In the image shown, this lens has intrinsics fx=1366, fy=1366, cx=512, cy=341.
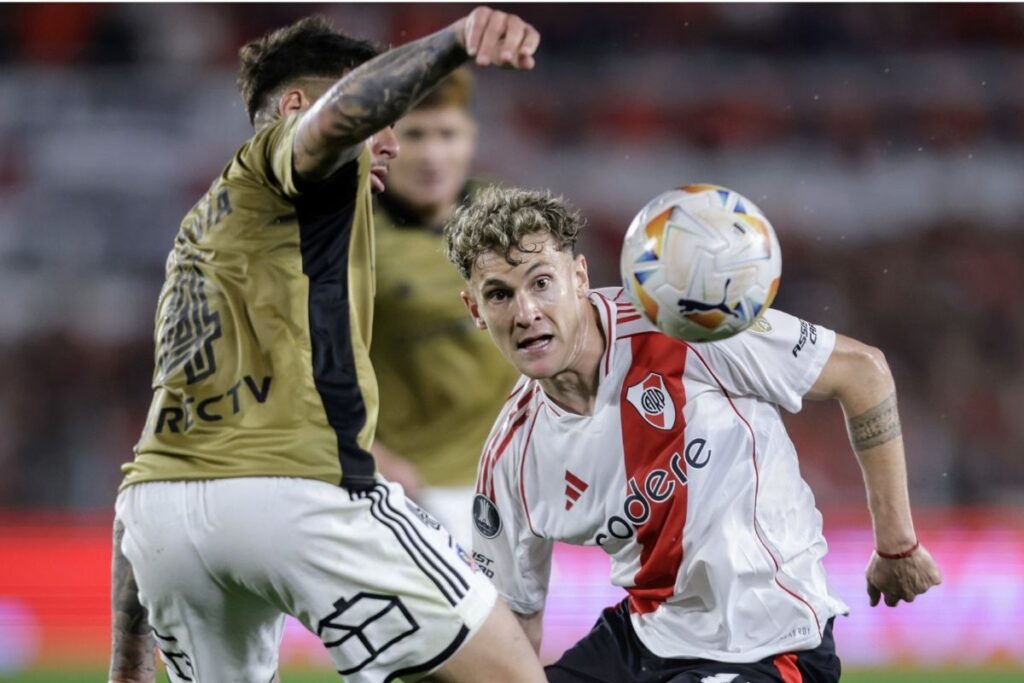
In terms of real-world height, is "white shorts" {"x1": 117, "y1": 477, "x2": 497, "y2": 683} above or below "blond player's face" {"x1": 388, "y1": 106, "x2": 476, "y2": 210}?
below

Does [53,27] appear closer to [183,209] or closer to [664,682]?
[183,209]

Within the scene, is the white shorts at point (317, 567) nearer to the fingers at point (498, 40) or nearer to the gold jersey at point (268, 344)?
the gold jersey at point (268, 344)

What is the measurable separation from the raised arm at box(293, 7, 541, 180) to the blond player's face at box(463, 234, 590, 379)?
677 mm

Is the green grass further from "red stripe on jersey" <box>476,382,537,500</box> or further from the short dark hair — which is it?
the short dark hair

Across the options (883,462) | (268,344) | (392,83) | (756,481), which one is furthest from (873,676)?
(392,83)

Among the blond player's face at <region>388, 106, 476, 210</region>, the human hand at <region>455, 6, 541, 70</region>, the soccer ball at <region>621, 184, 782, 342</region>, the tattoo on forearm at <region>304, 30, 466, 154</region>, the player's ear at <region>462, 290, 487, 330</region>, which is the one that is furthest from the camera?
the blond player's face at <region>388, 106, 476, 210</region>

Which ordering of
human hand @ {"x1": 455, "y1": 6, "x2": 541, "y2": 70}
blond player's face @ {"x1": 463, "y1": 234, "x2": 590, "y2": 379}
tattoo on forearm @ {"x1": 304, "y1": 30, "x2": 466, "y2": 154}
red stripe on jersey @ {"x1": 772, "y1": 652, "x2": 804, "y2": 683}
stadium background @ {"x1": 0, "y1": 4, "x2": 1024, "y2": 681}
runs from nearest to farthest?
human hand @ {"x1": 455, "y1": 6, "x2": 541, "y2": 70} < tattoo on forearm @ {"x1": 304, "y1": 30, "x2": 466, "y2": 154} < red stripe on jersey @ {"x1": 772, "y1": 652, "x2": 804, "y2": 683} < blond player's face @ {"x1": 463, "y1": 234, "x2": 590, "y2": 379} < stadium background @ {"x1": 0, "y1": 4, "x2": 1024, "y2": 681}

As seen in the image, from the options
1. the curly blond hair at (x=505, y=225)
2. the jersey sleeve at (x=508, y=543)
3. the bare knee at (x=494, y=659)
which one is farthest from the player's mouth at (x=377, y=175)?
the bare knee at (x=494, y=659)

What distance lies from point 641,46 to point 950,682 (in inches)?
311

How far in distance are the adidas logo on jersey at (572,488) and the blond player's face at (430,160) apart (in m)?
2.02

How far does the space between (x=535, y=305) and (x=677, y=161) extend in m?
9.46

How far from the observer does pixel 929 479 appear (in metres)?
10.9

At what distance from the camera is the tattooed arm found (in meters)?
4.05

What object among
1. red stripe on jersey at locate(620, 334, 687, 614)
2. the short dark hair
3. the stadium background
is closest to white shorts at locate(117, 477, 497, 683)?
red stripe on jersey at locate(620, 334, 687, 614)
